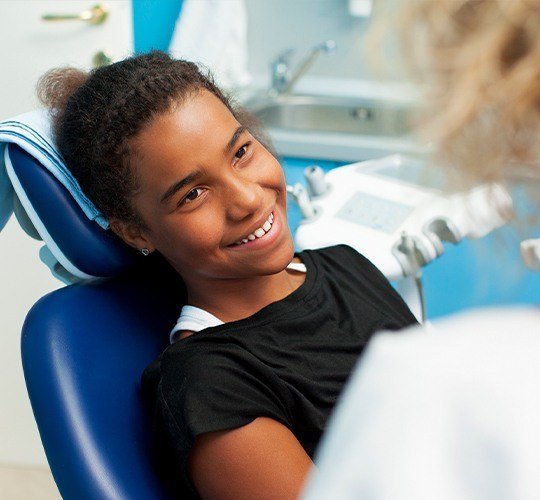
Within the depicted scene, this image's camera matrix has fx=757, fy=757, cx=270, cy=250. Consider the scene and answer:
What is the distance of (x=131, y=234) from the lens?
1.13 m

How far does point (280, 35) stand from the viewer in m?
2.61

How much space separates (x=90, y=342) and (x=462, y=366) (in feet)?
2.50

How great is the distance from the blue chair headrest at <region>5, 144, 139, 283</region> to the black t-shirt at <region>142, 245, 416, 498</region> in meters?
0.19

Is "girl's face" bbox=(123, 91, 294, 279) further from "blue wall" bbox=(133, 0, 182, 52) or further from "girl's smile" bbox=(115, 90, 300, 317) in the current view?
"blue wall" bbox=(133, 0, 182, 52)

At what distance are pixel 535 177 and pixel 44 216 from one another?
2.49ft

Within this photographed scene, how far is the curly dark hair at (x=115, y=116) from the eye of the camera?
1049 mm

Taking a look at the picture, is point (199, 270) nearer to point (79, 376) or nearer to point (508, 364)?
point (79, 376)

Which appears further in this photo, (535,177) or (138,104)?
(138,104)

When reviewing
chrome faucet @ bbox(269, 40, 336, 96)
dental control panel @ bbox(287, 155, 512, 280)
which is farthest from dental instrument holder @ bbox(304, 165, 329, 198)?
chrome faucet @ bbox(269, 40, 336, 96)

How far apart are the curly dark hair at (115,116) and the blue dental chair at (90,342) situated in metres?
0.05

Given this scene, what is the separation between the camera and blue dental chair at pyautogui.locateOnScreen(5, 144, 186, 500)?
3.17 ft

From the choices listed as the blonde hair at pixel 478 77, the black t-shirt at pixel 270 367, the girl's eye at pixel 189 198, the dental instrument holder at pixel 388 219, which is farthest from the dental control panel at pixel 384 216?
the blonde hair at pixel 478 77

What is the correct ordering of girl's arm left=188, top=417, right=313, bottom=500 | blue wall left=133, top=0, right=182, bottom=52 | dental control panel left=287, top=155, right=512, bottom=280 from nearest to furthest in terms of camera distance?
girl's arm left=188, top=417, right=313, bottom=500, dental control panel left=287, top=155, right=512, bottom=280, blue wall left=133, top=0, right=182, bottom=52

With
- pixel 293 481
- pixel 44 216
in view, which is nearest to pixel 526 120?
pixel 293 481
